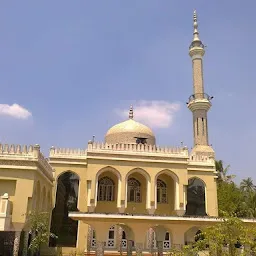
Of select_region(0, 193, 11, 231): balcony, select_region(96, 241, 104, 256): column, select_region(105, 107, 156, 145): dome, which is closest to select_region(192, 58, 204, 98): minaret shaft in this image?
select_region(105, 107, 156, 145): dome

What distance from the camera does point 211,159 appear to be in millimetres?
25047

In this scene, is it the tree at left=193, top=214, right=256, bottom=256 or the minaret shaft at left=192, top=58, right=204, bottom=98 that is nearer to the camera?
the tree at left=193, top=214, right=256, bottom=256

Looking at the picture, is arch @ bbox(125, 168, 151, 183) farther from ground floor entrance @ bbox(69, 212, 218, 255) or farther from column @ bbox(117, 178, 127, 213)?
ground floor entrance @ bbox(69, 212, 218, 255)

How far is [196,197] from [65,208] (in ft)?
28.5

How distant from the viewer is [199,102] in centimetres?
2908

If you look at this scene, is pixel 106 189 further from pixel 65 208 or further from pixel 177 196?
pixel 177 196

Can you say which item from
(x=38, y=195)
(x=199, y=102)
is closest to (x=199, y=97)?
(x=199, y=102)

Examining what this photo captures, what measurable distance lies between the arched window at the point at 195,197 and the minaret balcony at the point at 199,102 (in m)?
7.40

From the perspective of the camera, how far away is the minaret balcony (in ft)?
95.5

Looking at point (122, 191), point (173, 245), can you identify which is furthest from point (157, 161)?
point (173, 245)

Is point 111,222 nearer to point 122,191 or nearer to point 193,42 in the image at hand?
point 122,191

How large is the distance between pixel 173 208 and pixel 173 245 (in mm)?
6717

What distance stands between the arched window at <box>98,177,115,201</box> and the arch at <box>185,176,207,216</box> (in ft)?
16.8

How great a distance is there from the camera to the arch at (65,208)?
71.3 feet
